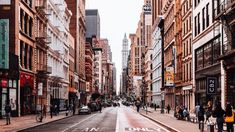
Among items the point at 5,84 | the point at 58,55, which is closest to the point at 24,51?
the point at 5,84

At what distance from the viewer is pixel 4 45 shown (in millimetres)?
49938

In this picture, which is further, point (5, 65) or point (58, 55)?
point (58, 55)

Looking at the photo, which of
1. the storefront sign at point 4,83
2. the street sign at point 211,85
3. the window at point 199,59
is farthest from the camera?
the window at point 199,59

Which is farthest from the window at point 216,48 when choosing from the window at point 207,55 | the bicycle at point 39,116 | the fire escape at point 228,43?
the bicycle at point 39,116

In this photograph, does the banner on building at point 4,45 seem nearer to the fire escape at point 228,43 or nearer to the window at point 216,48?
the window at point 216,48

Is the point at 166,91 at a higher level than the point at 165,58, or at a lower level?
lower

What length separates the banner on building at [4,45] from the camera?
49.2 m

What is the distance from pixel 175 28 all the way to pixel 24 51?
3451 cm

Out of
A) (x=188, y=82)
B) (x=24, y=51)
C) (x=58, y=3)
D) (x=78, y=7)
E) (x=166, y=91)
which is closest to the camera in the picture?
(x=24, y=51)

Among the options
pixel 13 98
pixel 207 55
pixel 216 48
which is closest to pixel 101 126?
pixel 216 48

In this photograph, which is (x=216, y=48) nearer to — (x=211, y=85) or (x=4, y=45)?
(x=4, y=45)

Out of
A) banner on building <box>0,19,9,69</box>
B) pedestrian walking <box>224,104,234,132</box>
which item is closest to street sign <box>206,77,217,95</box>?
pedestrian walking <box>224,104,234,132</box>

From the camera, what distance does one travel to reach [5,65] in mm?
49375

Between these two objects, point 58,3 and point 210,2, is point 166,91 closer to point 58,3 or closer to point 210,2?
point 58,3
